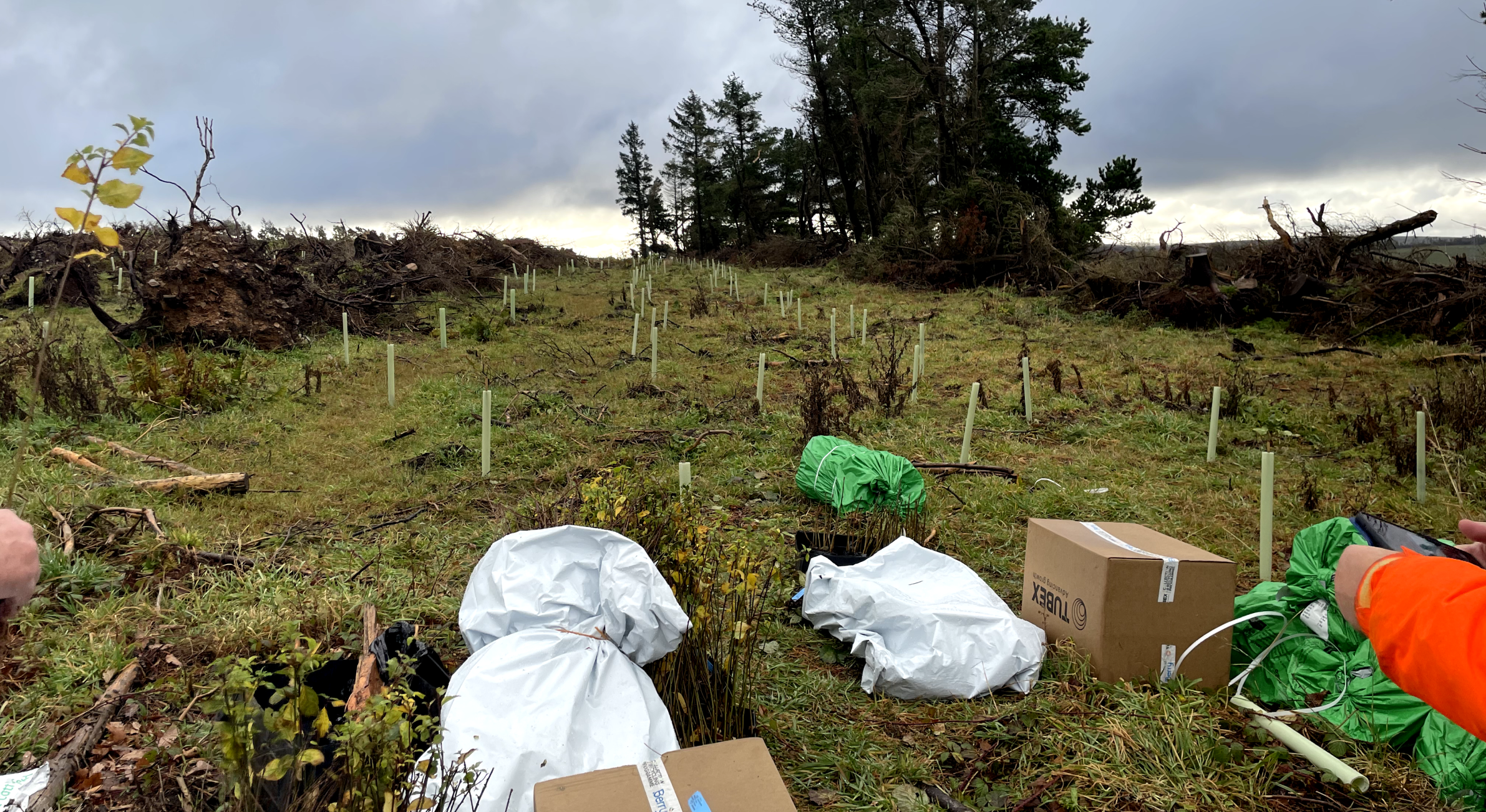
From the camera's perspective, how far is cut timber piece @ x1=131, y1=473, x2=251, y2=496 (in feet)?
16.1

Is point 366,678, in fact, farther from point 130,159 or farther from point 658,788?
point 130,159

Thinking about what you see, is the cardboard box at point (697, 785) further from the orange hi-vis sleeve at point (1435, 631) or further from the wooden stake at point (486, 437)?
the wooden stake at point (486, 437)

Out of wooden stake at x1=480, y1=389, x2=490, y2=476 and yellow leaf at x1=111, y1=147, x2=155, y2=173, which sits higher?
yellow leaf at x1=111, y1=147, x2=155, y2=173

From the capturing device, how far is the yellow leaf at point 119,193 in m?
1.16

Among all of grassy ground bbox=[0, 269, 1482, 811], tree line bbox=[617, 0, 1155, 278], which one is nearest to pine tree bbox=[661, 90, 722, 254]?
tree line bbox=[617, 0, 1155, 278]

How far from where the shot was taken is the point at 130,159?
120 centimetres

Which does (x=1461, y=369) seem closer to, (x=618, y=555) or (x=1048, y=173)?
(x=618, y=555)

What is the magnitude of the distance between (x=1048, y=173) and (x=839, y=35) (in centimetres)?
1079

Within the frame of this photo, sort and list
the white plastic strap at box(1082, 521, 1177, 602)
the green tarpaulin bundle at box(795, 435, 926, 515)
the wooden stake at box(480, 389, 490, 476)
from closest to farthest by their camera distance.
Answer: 1. the white plastic strap at box(1082, 521, 1177, 602)
2. the green tarpaulin bundle at box(795, 435, 926, 515)
3. the wooden stake at box(480, 389, 490, 476)

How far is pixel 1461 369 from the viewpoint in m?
8.36

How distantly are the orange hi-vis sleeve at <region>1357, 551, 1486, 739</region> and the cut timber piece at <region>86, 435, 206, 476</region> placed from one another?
20.9 feet

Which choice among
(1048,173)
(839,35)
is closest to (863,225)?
(839,35)

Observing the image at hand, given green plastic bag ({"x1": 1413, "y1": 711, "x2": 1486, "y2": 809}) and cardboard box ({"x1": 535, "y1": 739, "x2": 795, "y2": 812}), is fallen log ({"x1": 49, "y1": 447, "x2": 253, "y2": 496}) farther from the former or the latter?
green plastic bag ({"x1": 1413, "y1": 711, "x2": 1486, "y2": 809})

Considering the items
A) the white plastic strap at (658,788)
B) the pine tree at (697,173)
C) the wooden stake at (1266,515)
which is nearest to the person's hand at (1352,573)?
the white plastic strap at (658,788)
